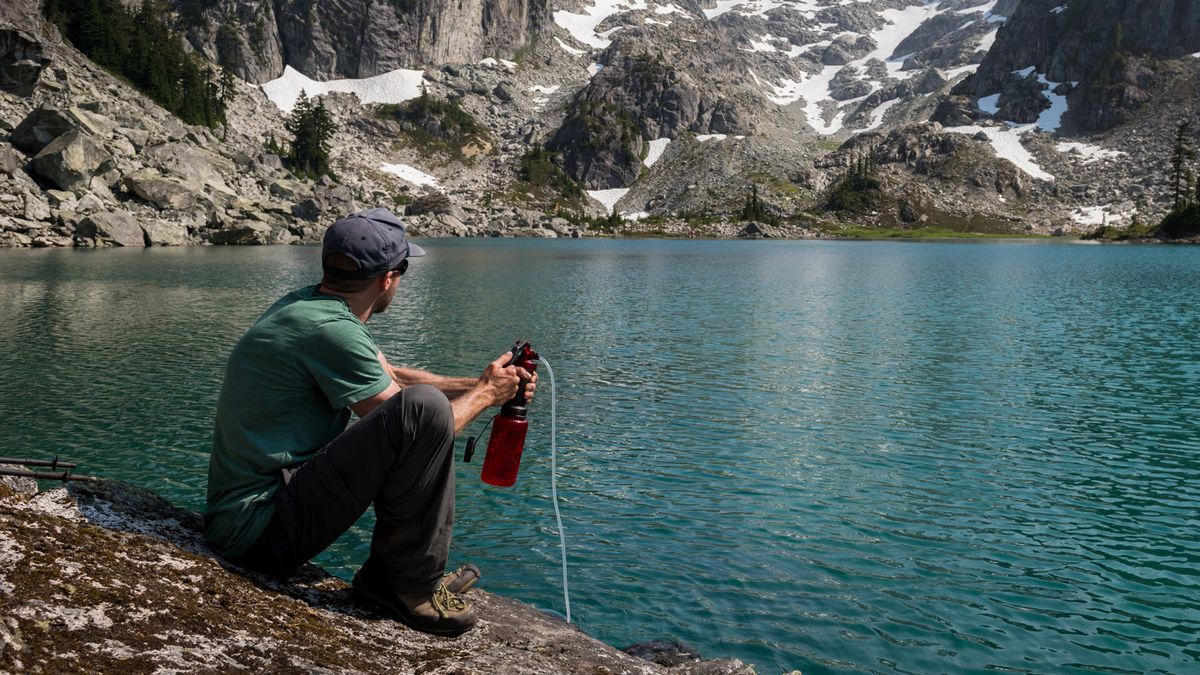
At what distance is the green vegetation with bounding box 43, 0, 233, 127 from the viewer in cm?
15475

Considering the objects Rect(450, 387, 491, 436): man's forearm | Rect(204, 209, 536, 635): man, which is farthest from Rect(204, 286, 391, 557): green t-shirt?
Rect(450, 387, 491, 436): man's forearm

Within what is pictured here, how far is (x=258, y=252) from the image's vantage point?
97.5m

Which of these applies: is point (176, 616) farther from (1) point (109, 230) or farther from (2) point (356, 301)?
(1) point (109, 230)

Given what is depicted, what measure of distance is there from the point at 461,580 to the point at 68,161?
113 m

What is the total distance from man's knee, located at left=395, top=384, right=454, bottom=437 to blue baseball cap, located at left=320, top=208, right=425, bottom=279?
1.30m

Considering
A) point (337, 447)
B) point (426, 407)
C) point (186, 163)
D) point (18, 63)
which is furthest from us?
point (186, 163)

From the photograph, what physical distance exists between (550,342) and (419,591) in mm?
28306

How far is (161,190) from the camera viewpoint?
368 ft

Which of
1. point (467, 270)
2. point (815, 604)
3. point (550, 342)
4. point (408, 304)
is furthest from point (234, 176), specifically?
point (815, 604)

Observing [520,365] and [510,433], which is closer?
[520,365]

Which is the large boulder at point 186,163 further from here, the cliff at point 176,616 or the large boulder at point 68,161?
the cliff at point 176,616

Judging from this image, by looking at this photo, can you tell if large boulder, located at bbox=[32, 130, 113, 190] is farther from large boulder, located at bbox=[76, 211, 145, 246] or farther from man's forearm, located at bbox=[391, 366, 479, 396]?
man's forearm, located at bbox=[391, 366, 479, 396]

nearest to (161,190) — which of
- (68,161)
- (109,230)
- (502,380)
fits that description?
(68,161)

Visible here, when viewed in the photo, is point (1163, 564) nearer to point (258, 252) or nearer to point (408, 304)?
point (408, 304)
